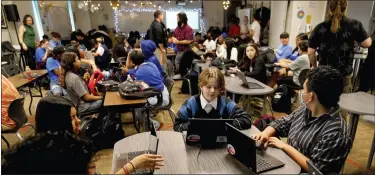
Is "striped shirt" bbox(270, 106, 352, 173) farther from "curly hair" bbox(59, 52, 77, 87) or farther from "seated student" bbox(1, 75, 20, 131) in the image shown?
"seated student" bbox(1, 75, 20, 131)

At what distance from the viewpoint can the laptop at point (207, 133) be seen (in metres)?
1.27

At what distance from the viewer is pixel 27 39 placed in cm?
593

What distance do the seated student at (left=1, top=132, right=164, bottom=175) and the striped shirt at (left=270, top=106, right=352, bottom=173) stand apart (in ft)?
3.52

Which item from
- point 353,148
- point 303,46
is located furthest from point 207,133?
point 303,46

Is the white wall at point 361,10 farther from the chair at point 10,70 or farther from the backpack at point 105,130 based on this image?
the chair at point 10,70

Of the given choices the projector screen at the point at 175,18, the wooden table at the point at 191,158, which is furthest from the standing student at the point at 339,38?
the projector screen at the point at 175,18

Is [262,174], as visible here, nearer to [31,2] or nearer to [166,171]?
[166,171]

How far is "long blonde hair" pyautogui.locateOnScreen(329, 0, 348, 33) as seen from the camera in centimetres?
220

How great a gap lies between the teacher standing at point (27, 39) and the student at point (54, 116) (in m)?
5.50

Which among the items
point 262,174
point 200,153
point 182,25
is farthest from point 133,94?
point 182,25

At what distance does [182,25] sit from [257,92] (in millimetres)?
3176

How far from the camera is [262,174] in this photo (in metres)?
1.16

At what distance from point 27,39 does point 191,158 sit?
6.32 meters

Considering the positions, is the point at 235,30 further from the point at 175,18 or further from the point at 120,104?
the point at 120,104
